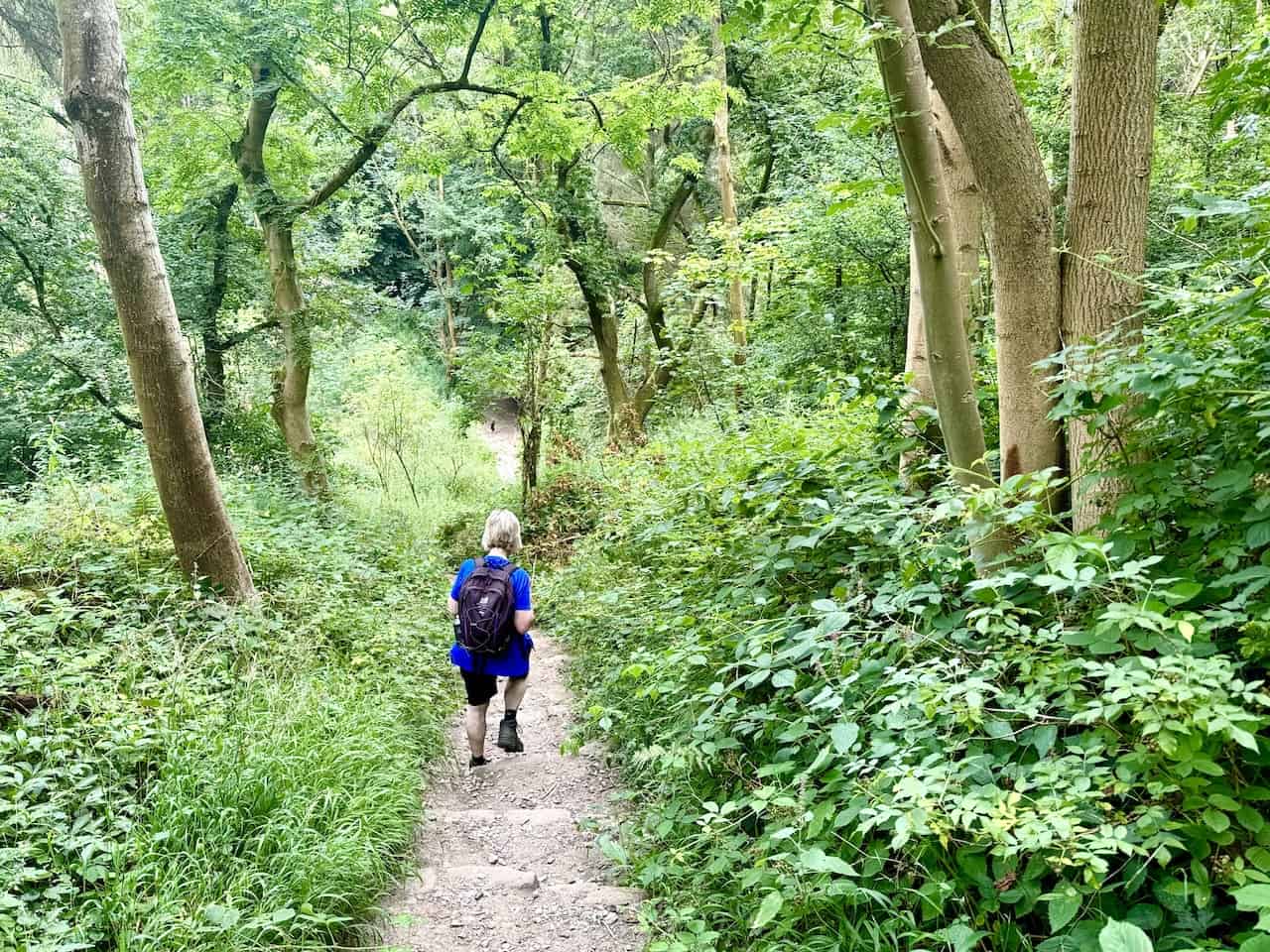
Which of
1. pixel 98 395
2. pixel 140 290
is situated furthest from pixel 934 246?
pixel 98 395

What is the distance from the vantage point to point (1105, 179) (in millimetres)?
2658

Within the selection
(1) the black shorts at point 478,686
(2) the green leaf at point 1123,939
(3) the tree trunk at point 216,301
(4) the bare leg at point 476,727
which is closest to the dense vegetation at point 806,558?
(2) the green leaf at point 1123,939

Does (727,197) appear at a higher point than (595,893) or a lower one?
higher

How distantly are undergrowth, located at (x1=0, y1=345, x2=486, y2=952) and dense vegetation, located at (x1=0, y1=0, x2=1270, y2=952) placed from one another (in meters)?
0.02

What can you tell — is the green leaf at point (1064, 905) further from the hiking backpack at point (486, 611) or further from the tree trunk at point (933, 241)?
the hiking backpack at point (486, 611)

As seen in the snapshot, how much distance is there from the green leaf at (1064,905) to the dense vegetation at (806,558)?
9 cm

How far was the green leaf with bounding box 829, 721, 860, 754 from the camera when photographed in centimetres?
229

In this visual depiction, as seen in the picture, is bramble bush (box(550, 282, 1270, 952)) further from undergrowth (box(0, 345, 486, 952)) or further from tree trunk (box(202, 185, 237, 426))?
tree trunk (box(202, 185, 237, 426))

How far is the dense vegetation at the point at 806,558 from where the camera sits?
1.98m

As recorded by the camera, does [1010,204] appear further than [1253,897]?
Answer: Yes

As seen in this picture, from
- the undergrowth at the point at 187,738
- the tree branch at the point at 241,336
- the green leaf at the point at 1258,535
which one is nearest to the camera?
the green leaf at the point at 1258,535

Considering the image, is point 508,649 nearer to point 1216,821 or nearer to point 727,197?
point 1216,821

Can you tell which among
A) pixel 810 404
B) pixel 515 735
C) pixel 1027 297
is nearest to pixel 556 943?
pixel 515 735

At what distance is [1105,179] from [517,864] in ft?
12.4
